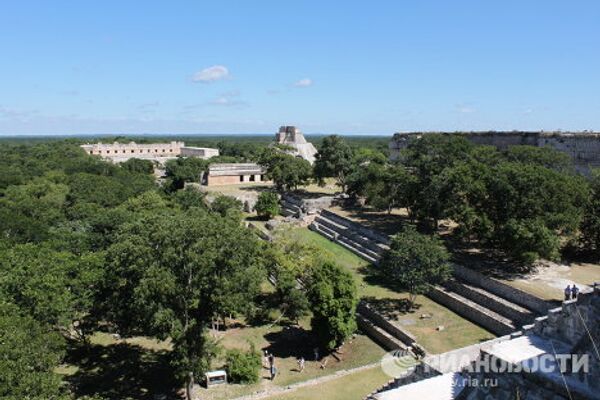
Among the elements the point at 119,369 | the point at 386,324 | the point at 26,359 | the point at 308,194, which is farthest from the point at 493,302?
the point at 308,194

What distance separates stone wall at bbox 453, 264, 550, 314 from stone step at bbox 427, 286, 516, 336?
935mm

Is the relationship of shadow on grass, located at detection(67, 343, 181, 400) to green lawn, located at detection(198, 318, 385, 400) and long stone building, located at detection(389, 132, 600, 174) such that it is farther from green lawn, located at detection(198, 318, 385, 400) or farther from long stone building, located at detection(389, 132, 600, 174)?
long stone building, located at detection(389, 132, 600, 174)

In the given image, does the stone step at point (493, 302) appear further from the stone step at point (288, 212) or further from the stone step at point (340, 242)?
the stone step at point (288, 212)

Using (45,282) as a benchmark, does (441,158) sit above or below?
above

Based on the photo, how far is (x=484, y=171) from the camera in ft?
79.0

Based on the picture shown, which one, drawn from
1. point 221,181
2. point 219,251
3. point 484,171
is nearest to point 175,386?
point 219,251

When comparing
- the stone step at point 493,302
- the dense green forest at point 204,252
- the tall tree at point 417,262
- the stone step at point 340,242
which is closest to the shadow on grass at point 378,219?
the dense green forest at point 204,252

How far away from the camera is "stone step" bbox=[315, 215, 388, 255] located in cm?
2798

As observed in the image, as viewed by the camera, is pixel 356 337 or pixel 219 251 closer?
pixel 219 251

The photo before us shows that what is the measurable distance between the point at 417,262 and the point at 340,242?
39.0ft

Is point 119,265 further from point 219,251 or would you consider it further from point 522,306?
point 522,306

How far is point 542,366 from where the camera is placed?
778 cm

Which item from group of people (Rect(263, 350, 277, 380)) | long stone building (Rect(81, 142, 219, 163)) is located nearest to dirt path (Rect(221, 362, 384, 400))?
group of people (Rect(263, 350, 277, 380))

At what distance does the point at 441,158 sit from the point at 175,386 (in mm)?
21316
